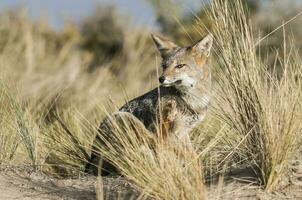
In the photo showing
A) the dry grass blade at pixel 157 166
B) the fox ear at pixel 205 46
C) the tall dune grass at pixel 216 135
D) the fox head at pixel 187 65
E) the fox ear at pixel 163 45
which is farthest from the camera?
the fox ear at pixel 163 45

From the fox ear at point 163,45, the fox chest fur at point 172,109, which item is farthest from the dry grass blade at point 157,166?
the fox ear at point 163,45

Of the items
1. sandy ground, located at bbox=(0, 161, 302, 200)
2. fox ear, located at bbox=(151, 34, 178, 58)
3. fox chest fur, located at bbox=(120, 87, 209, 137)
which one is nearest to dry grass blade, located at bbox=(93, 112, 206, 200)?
sandy ground, located at bbox=(0, 161, 302, 200)

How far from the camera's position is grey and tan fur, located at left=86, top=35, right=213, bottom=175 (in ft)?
23.1

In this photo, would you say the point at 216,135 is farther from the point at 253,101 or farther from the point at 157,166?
the point at 157,166

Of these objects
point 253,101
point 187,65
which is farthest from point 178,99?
point 253,101

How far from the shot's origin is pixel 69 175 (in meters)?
7.41

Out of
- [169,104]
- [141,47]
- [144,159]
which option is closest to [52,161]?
[169,104]

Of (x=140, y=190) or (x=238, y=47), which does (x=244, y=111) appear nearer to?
(x=238, y=47)

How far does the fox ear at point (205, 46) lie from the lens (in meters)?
7.01

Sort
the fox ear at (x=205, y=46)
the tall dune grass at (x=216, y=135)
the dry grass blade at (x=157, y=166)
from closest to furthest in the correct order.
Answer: the dry grass blade at (x=157, y=166) → the tall dune grass at (x=216, y=135) → the fox ear at (x=205, y=46)

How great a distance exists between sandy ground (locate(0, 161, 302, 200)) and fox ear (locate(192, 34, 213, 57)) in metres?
1.57

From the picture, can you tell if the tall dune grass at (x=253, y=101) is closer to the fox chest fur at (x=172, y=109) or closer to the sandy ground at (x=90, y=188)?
the sandy ground at (x=90, y=188)

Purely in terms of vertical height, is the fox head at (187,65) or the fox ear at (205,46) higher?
the fox ear at (205,46)

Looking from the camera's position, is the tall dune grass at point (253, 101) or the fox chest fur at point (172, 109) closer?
the tall dune grass at point (253, 101)
